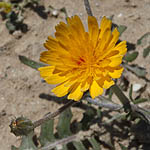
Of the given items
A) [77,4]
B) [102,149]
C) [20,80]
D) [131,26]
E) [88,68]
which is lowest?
[102,149]

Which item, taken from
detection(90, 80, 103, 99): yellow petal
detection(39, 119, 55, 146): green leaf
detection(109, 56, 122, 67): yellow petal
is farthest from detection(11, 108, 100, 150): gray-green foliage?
detection(109, 56, 122, 67): yellow petal

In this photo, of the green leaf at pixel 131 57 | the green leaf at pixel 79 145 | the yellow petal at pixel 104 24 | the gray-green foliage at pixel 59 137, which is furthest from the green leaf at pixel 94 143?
the yellow petal at pixel 104 24

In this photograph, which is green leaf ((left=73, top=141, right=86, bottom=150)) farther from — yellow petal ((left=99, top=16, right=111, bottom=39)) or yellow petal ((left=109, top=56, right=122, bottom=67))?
yellow petal ((left=99, top=16, right=111, bottom=39))

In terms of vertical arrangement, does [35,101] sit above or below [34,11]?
below

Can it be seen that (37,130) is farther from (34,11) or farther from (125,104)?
(34,11)

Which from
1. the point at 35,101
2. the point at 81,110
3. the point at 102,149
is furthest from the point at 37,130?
the point at 102,149

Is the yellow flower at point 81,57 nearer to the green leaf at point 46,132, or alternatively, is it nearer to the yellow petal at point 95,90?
the yellow petal at point 95,90
